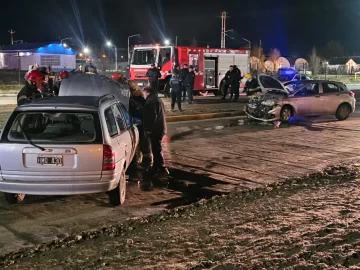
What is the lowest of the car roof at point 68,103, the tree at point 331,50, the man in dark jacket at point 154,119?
the man in dark jacket at point 154,119

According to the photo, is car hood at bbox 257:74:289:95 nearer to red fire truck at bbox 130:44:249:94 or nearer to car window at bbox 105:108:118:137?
red fire truck at bbox 130:44:249:94

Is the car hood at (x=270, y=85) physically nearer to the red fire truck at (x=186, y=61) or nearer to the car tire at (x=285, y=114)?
the car tire at (x=285, y=114)

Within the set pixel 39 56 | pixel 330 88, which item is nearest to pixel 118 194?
pixel 330 88

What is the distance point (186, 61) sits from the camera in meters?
24.4

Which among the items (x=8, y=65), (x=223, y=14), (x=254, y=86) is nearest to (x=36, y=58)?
(x=8, y=65)

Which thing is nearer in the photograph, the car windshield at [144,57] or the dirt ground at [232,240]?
the dirt ground at [232,240]

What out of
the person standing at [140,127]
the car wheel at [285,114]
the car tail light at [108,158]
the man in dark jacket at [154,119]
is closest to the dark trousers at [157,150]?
the man in dark jacket at [154,119]

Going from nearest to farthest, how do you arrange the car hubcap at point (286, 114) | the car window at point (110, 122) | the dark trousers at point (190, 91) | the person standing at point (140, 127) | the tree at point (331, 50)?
the car window at point (110, 122) < the person standing at point (140, 127) < the car hubcap at point (286, 114) < the dark trousers at point (190, 91) < the tree at point (331, 50)

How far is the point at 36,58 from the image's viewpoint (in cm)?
5594

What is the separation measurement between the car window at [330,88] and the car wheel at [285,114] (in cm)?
173

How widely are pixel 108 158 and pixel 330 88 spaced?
12.2 meters

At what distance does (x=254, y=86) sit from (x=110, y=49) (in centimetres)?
9141

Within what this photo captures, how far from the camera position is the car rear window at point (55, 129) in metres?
5.81

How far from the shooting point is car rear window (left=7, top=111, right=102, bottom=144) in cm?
581
